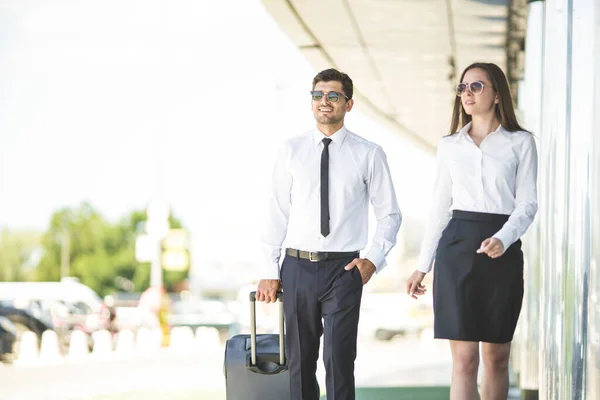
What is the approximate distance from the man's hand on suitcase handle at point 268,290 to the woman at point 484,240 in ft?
1.71

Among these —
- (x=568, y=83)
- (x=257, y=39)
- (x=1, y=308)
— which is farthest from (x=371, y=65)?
(x=257, y=39)

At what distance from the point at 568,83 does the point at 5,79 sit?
88.5m

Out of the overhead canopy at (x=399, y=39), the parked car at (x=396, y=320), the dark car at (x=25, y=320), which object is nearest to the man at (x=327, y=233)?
the overhead canopy at (x=399, y=39)

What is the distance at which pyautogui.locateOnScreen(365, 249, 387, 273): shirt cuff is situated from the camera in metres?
3.39

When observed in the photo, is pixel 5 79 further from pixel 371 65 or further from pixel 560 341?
pixel 560 341

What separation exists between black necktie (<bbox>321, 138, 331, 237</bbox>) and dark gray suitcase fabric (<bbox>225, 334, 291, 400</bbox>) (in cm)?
53

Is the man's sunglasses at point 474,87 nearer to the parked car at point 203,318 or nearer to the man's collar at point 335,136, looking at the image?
the man's collar at point 335,136

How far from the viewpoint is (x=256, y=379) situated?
11.9 feet

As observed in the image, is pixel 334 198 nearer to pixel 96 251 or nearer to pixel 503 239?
pixel 503 239

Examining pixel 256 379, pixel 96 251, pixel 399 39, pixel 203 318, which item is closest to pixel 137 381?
pixel 399 39

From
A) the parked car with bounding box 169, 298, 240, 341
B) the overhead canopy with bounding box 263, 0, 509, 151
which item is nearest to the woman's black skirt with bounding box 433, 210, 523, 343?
the overhead canopy with bounding box 263, 0, 509, 151

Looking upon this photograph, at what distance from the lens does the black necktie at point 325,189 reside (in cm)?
342

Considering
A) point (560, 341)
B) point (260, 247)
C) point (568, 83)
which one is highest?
point (568, 83)

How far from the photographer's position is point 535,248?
22.4ft
